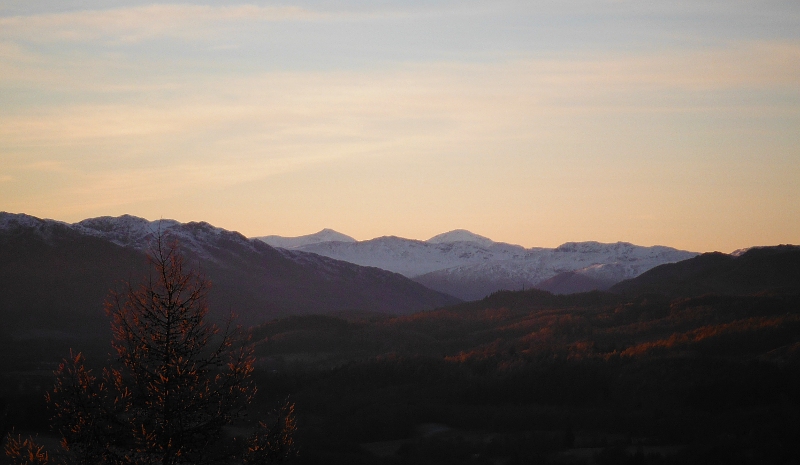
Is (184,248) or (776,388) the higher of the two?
(184,248)

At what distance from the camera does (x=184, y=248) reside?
9162cm

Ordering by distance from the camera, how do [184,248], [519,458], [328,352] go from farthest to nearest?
[184,248]
[328,352]
[519,458]

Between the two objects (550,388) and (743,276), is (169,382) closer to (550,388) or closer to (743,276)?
(550,388)

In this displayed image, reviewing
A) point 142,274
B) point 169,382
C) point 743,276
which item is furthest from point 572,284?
point 169,382

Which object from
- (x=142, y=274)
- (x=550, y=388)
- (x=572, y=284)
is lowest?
(x=550, y=388)

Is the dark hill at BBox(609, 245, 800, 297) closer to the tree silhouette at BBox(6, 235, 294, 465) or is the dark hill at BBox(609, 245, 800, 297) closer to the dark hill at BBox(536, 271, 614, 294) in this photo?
the tree silhouette at BBox(6, 235, 294, 465)

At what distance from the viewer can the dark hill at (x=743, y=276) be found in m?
67.1

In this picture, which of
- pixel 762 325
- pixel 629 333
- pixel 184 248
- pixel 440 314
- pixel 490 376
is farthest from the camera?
pixel 184 248

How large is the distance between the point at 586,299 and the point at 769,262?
636 inches

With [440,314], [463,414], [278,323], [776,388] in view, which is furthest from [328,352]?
[776,388]

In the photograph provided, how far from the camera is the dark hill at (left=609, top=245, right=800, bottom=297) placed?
220 ft

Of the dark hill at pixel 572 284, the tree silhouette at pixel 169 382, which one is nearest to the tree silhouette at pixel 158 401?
the tree silhouette at pixel 169 382

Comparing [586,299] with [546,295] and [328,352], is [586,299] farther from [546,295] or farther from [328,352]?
[328,352]

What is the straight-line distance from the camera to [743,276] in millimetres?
70938
